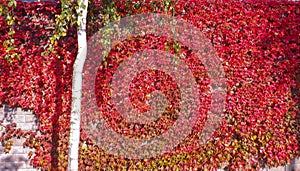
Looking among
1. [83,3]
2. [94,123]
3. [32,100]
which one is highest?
[83,3]

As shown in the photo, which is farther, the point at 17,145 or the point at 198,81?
the point at 198,81

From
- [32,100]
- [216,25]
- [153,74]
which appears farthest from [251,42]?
[32,100]

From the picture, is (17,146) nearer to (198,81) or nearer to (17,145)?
(17,145)

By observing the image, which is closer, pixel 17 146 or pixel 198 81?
pixel 17 146

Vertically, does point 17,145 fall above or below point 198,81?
below

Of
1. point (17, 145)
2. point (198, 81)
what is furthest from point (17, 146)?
point (198, 81)

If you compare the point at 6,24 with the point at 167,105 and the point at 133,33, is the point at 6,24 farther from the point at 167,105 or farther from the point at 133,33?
the point at 167,105

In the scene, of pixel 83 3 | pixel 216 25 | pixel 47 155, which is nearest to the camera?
pixel 83 3

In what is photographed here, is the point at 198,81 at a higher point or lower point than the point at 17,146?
higher
